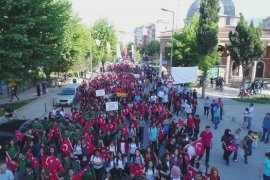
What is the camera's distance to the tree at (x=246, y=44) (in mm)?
31000

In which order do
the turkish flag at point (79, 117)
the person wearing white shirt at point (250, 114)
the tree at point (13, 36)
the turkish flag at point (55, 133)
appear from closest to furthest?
1. the turkish flag at point (55, 133)
2. the turkish flag at point (79, 117)
3. the tree at point (13, 36)
4. the person wearing white shirt at point (250, 114)

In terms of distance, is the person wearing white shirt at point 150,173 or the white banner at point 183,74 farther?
the white banner at point 183,74

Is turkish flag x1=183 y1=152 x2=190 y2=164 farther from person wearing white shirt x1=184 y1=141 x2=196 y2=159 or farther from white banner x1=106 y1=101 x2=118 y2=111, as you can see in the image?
white banner x1=106 y1=101 x2=118 y2=111

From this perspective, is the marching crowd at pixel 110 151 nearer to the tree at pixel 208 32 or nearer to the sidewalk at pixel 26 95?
the sidewalk at pixel 26 95

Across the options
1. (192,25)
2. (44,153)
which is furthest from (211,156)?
(192,25)

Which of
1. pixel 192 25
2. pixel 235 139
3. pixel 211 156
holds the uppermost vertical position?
pixel 192 25

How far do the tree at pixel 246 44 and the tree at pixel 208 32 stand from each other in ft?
6.48

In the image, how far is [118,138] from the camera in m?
12.9

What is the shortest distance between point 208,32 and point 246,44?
3792 millimetres

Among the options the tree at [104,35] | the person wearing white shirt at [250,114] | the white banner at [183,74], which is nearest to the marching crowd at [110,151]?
the person wearing white shirt at [250,114]

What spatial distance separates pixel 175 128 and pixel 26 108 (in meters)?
16.4

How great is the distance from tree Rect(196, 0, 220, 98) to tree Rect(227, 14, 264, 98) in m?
1.98

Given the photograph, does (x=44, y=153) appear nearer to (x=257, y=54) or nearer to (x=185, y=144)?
(x=185, y=144)

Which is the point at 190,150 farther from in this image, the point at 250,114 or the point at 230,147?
the point at 250,114
